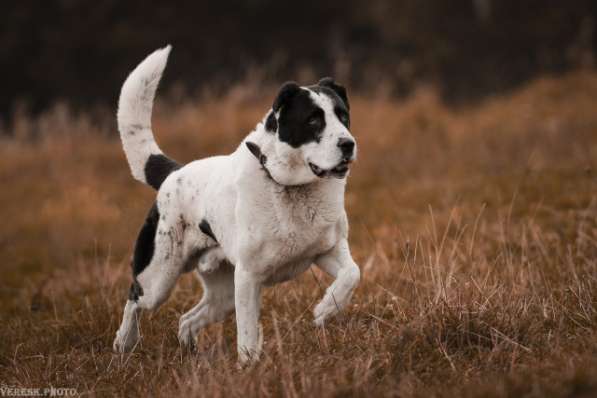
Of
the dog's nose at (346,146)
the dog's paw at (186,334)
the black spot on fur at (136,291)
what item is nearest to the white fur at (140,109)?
the black spot on fur at (136,291)

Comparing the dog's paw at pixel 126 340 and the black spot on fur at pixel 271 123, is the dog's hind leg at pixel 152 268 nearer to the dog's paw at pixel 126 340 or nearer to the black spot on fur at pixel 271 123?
the dog's paw at pixel 126 340

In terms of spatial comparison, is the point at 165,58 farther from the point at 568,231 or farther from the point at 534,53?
the point at 534,53

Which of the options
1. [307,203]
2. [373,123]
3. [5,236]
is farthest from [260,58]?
[307,203]

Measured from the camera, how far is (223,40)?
23500 millimetres

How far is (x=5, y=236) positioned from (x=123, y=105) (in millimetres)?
5461

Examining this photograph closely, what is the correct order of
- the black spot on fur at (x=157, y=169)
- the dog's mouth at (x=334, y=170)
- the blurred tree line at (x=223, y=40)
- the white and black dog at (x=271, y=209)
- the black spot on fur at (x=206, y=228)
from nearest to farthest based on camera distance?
the dog's mouth at (x=334, y=170), the white and black dog at (x=271, y=209), the black spot on fur at (x=206, y=228), the black spot on fur at (x=157, y=169), the blurred tree line at (x=223, y=40)

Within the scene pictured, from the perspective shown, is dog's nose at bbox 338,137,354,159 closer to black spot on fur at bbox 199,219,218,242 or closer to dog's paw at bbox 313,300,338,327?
dog's paw at bbox 313,300,338,327

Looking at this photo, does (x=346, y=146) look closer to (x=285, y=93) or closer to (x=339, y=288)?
(x=285, y=93)

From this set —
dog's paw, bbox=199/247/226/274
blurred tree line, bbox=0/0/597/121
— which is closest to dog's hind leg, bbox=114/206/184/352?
dog's paw, bbox=199/247/226/274

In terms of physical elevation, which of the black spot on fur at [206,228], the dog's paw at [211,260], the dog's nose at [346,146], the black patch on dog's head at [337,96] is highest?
the black patch on dog's head at [337,96]

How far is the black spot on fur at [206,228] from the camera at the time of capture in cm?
437

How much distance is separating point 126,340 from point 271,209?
1449mm

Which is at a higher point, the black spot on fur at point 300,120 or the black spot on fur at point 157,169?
the black spot on fur at point 300,120

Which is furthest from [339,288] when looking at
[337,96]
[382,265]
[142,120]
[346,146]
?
[382,265]
